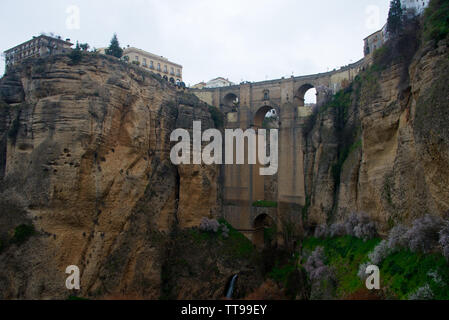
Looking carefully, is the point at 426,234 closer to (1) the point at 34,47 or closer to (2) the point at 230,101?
Answer: (2) the point at 230,101

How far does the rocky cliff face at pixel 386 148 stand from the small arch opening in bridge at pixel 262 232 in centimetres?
461

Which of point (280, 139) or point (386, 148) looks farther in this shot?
point (280, 139)

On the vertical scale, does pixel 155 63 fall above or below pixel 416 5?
above

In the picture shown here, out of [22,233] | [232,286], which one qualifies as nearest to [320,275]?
[232,286]

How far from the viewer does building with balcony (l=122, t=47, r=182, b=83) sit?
128 feet

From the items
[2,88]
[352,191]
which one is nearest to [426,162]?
[352,191]

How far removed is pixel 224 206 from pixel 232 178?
1.99 meters

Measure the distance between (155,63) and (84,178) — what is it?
2608cm

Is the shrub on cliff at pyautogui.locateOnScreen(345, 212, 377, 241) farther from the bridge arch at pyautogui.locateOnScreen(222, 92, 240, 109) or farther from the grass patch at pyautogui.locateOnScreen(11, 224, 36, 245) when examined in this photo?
the bridge arch at pyautogui.locateOnScreen(222, 92, 240, 109)

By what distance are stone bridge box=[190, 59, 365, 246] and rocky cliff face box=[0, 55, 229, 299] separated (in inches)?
212

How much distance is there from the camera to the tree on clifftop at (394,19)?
582 inches

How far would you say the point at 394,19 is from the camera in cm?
1523

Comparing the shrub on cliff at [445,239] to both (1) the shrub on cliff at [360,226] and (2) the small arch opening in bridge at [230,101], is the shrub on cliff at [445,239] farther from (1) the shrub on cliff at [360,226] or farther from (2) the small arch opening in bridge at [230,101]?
(2) the small arch opening in bridge at [230,101]

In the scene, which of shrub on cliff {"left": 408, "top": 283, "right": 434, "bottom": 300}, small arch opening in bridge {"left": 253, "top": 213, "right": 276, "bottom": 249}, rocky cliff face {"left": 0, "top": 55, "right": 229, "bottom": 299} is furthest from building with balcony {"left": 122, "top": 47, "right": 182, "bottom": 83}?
shrub on cliff {"left": 408, "top": 283, "right": 434, "bottom": 300}
